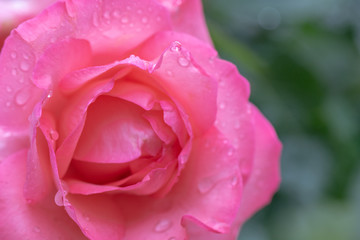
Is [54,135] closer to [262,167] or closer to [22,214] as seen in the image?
[22,214]

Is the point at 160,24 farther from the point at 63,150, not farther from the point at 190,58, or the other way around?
the point at 63,150

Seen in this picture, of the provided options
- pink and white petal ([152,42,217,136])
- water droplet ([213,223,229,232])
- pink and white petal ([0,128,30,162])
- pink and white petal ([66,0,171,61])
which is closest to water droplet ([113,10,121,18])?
pink and white petal ([66,0,171,61])

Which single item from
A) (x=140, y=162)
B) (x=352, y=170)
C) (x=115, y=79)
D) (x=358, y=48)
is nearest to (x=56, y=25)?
(x=115, y=79)

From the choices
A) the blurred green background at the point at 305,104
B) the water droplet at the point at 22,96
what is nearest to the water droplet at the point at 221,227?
the water droplet at the point at 22,96

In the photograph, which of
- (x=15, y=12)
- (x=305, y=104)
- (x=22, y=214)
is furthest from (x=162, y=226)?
(x=305, y=104)

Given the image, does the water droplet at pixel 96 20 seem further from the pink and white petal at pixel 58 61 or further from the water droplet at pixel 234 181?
the water droplet at pixel 234 181

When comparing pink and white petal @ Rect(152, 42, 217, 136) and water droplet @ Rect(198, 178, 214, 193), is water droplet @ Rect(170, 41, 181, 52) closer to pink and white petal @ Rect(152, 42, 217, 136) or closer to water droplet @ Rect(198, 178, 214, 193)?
pink and white petal @ Rect(152, 42, 217, 136)
